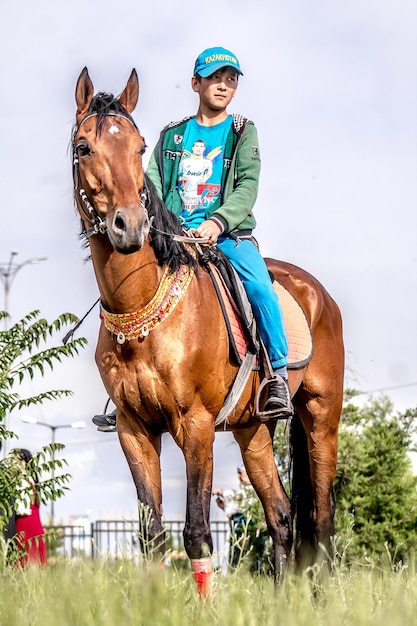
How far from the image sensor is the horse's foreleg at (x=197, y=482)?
5738 mm

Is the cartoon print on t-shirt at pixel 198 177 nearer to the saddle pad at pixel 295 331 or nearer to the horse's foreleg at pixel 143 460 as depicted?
the saddle pad at pixel 295 331

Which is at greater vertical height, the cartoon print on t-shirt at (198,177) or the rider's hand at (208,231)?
the cartoon print on t-shirt at (198,177)

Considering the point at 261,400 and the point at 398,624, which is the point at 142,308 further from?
the point at 398,624

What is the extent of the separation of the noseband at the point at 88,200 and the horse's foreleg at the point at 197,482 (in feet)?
4.27

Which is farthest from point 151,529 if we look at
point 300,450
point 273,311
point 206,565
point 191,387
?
point 300,450

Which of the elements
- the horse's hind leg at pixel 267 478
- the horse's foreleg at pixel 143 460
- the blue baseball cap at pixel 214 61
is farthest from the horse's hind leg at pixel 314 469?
the blue baseball cap at pixel 214 61

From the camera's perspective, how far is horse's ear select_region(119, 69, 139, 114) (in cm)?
611

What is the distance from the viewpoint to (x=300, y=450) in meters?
8.33

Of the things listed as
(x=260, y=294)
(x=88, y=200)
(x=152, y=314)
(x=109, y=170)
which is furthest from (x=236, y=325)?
(x=109, y=170)

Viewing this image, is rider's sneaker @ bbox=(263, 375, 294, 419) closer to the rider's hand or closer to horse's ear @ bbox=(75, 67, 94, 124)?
the rider's hand

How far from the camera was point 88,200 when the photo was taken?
570 centimetres

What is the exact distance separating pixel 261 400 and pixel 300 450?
4.84 feet

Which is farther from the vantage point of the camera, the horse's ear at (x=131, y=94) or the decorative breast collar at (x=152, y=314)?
the horse's ear at (x=131, y=94)

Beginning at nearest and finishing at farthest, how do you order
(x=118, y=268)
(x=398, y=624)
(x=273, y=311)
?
(x=398, y=624)
(x=118, y=268)
(x=273, y=311)
